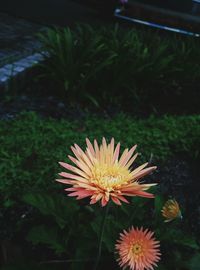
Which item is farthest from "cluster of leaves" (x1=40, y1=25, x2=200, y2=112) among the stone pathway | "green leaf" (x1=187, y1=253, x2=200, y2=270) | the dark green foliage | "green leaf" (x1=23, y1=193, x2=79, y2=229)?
"green leaf" (x1=187, y1=253, x2=200, y2=270)

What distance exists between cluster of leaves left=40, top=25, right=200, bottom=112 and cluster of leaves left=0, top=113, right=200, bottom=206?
13.5 inches

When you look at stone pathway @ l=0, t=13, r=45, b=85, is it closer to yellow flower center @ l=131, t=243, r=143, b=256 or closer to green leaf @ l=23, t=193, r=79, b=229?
green leaf @ l=23, t=193, r=79, b=229

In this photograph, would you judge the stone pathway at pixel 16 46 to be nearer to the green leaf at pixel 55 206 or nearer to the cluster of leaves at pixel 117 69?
the cluster of leaves at pixel 117 69

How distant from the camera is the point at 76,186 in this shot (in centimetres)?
125

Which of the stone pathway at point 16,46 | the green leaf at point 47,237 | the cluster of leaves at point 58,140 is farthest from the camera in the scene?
the stone pathway at point 16,46

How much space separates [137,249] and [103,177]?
0.34m

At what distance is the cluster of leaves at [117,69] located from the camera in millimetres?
4051

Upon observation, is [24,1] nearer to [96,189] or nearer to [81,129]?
[81,129]

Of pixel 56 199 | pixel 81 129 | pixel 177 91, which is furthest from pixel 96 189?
pixel 177 91

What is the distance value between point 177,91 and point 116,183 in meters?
3.44

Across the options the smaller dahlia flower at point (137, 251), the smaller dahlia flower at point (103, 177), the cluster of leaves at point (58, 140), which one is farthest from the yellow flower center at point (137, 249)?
the cluster of leaves at point (58, 140)

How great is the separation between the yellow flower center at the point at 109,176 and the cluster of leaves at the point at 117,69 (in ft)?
8.47

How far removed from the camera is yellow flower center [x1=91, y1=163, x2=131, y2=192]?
4.18 feet

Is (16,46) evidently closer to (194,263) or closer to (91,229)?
(91,229)
